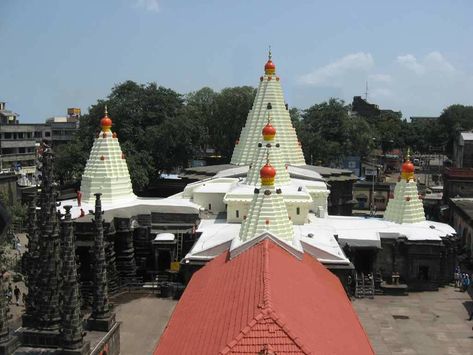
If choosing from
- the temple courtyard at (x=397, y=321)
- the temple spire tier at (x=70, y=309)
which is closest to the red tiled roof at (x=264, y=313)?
the temple spire tier at (x=70, y=309)

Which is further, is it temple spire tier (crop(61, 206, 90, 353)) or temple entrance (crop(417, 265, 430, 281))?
temple entrance (crop(417, 265, 430, 281))

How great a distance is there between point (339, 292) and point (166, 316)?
8.52 m

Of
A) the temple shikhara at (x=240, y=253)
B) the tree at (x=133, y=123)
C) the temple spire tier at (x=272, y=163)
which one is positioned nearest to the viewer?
the temple shikhara at (x=240, y=253)

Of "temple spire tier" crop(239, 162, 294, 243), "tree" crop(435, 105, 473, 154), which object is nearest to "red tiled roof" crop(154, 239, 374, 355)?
"temple spire tier" crop(239, 162, 294, 243)

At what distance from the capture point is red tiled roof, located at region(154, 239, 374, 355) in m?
11.9

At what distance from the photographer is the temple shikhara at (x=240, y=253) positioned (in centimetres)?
1352

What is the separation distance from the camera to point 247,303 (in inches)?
539

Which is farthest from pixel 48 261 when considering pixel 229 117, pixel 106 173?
pixel 229 117

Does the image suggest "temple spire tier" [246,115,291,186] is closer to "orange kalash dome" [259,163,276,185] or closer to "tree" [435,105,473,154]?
"orange kalash dome" [259,163,276,185]

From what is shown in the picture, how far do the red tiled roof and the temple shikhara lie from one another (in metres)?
0.05

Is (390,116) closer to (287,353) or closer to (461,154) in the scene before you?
(461,154)

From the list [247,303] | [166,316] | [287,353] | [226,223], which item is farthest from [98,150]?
[287,353]

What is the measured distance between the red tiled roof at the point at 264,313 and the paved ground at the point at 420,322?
13.5 feet

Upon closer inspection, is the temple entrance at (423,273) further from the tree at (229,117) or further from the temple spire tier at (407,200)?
the tree at (229,117)
